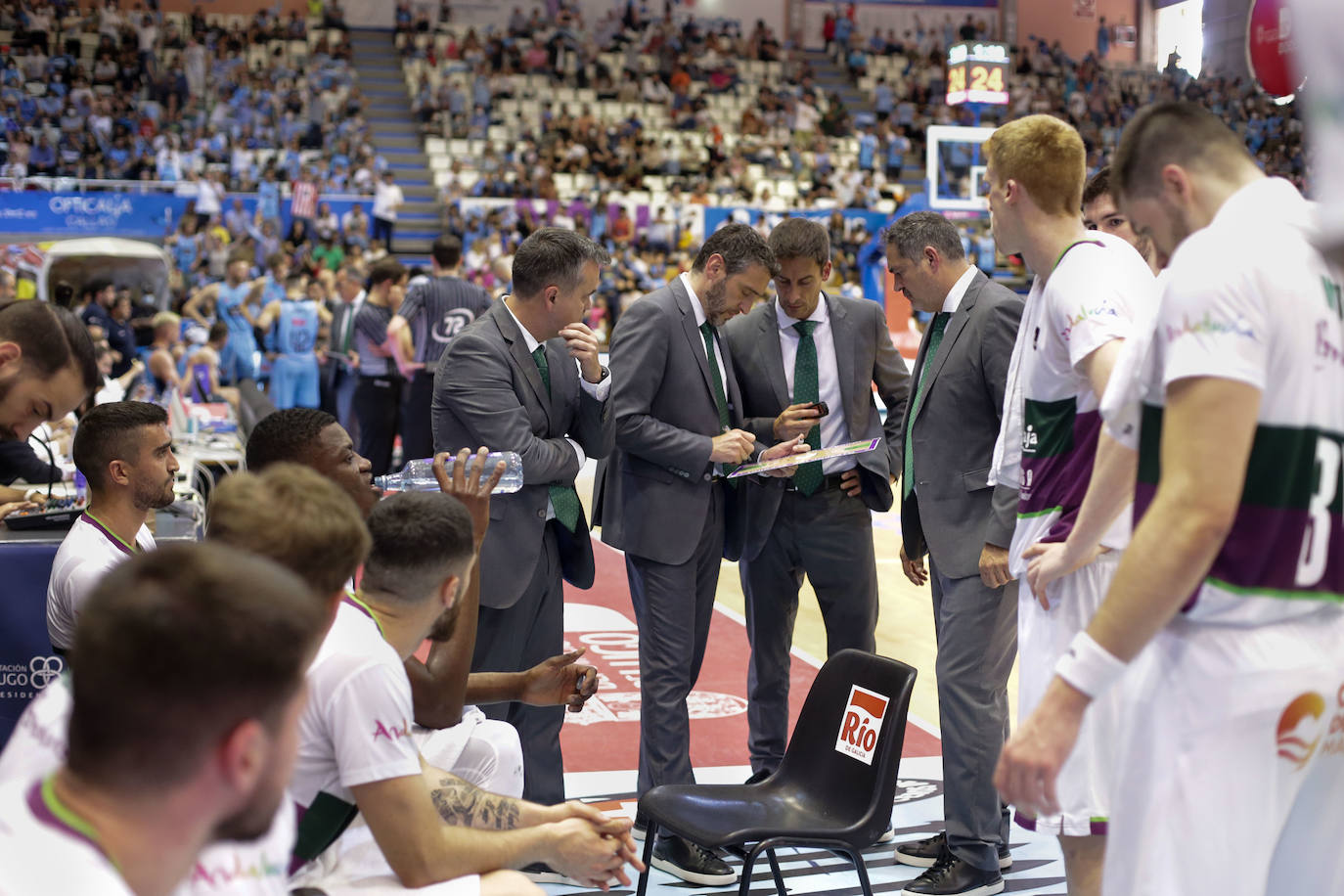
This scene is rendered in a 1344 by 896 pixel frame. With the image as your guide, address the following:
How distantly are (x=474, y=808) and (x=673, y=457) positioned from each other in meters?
1.76

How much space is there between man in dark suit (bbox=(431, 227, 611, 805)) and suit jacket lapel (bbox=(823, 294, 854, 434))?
2.94ft

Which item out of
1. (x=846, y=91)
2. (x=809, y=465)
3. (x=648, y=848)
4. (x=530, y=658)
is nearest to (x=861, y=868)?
(x=648, y=848)

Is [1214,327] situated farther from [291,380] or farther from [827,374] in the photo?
[291,380]

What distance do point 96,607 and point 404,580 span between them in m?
1.15

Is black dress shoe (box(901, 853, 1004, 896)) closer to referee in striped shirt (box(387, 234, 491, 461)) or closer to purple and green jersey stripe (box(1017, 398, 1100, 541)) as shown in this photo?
purple and green jersey stripe (box(1017, 398, 1100, 541))

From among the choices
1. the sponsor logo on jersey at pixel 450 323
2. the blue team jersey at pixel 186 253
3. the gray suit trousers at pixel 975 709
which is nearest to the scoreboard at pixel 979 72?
the blue team jersey at pixel 186 253

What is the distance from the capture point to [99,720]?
48.3 inches

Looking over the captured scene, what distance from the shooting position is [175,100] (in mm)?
20938

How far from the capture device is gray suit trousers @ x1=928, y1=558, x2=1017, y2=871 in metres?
3.64

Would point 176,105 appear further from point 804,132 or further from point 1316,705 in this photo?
point 1316,705

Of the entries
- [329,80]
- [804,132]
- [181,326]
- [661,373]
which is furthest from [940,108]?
[661,373]

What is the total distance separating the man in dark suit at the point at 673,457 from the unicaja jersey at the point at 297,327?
25.5 feet

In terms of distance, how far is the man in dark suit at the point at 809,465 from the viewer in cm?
429

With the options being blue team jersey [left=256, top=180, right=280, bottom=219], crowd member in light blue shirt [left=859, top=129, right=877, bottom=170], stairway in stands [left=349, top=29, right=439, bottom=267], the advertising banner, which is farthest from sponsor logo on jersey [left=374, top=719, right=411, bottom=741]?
crowd member in light blue shirt [left=859, top=129, right=877, bottom=170]
